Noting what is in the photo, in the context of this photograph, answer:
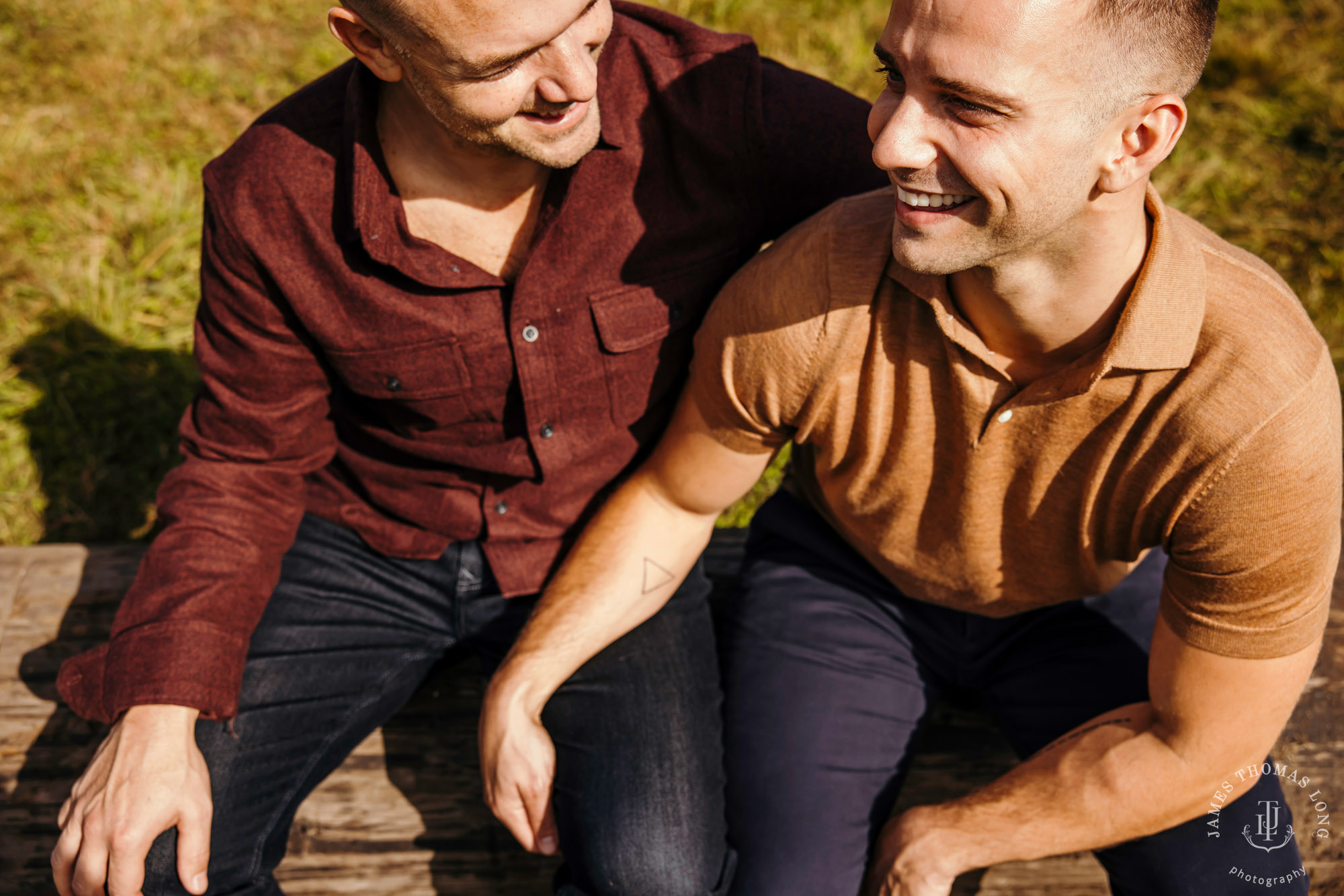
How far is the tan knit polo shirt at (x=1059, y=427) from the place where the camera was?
1814 millimetres

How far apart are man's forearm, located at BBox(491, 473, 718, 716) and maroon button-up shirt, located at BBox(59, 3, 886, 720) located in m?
0.18

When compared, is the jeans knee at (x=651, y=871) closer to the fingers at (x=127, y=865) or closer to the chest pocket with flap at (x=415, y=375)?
the fingers at (x=127, y=865)

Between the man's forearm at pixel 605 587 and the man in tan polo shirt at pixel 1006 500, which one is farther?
the man's forearm at pixel 605 587

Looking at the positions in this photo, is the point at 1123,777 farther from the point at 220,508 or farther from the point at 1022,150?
the point at 220,508

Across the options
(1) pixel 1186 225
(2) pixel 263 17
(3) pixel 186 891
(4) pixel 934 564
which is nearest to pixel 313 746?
(3) pixel 186 891

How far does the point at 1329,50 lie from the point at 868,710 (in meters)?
4.75

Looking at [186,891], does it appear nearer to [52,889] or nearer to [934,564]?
[52,889]

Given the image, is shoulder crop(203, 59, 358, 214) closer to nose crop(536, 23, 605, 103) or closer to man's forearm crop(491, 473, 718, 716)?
nose crop(536, 23, 605, 103)

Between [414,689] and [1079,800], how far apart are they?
1.60 meters

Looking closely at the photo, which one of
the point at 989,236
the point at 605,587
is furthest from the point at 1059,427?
the point at 605,587

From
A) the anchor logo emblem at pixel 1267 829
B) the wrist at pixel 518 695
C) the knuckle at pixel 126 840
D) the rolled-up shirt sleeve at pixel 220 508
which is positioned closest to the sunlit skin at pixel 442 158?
the knuckle at pixel 126 840

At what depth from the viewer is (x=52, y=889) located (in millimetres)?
2514

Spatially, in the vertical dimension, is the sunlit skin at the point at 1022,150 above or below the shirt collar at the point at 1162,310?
above

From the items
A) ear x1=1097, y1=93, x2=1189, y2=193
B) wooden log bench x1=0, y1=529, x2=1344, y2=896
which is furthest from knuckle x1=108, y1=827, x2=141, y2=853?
ear x1=1097, y1=93, x2=1189, y2=193
